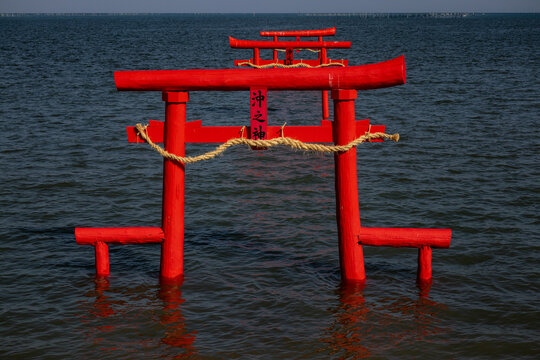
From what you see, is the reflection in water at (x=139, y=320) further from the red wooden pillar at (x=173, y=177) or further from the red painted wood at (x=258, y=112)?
the red painted wood at (x=258, y=112)

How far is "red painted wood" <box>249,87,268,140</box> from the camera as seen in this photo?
6555mm

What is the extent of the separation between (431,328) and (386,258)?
6.22ft

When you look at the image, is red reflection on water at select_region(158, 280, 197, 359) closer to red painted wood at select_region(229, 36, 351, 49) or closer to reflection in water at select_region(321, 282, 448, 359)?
reflection in water at select_region(321, 282, 448, 359)

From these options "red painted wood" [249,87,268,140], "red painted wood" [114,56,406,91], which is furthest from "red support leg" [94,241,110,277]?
"red painted wood" [249,87,268,140]

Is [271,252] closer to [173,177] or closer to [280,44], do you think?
[173,177]

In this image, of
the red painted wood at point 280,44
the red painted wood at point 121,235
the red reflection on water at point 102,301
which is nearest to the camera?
the red reflection on water at point 102,301

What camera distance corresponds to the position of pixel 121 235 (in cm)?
708

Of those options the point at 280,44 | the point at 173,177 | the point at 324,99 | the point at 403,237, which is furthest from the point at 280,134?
the point at 280,44

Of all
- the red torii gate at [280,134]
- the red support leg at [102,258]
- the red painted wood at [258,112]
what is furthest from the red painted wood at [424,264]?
the red support leg at [102,258]

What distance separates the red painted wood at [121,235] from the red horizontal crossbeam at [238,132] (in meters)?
1.03

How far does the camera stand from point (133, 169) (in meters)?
13.3

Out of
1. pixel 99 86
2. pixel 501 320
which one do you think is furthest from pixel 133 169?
pixel 99 86

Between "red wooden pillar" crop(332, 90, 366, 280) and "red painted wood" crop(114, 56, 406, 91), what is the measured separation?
0.19 meters

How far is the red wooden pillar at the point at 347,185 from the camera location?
6.48 m
